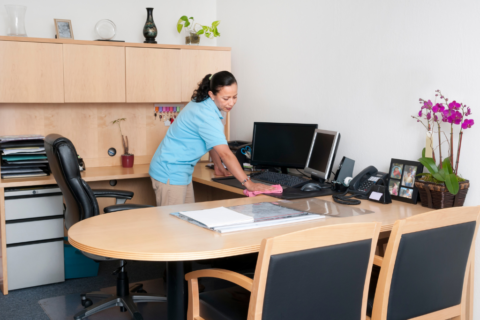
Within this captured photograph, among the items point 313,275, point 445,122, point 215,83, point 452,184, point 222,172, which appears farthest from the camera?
point 222,172

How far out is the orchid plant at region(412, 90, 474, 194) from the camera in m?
2.33

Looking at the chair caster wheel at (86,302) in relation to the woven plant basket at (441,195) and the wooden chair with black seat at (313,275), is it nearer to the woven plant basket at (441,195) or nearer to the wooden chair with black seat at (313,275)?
the wooden chair with black seat at (313,275)

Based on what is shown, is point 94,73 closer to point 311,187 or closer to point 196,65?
point 196,65

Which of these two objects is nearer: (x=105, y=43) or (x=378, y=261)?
(x=378, y=261)

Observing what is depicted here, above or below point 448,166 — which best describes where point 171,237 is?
below

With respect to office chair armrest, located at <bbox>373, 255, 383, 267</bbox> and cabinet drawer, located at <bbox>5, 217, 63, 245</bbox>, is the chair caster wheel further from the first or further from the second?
office chair armrest, located at <bbox>373, 255, 383, 267</bbox>

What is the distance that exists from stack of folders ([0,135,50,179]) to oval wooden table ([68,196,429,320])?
1.57 m

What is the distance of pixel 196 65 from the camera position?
13.5 ft

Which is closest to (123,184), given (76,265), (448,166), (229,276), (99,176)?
(99,176)

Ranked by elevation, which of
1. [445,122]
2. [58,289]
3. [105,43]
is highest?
[105,43]

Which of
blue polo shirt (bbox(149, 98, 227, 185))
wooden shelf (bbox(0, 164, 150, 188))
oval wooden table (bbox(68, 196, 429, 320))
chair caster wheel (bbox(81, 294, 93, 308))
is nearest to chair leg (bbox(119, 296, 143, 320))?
chair caster wheel (bbox(81, 294, 93, 308))

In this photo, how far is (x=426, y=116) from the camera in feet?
8.46

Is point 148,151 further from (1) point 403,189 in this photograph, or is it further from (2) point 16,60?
(1) point 403,189

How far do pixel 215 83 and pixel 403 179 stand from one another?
1278mm
